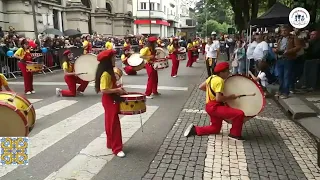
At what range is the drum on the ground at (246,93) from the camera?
20.2 ft

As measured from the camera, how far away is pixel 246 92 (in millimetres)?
6199

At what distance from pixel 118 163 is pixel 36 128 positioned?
111 inches

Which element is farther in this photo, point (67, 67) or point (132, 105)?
point (67, 67)

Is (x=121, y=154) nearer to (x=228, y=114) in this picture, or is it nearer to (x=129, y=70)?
(x=228, y=114)

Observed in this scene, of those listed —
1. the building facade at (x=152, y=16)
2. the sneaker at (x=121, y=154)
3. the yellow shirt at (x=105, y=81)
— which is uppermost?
the building facade at (x=152, y=16)

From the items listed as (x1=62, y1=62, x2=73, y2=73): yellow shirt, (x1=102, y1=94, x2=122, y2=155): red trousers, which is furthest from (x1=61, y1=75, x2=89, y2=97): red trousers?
(x1=102, y1=94, x2=122, y2=155): red trousers

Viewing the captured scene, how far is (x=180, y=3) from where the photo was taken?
111688 mm

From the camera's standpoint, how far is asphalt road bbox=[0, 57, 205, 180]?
501 centimetres

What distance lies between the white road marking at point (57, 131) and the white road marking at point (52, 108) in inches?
30.8

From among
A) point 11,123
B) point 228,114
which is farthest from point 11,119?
point 228,114

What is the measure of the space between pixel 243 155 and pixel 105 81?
2523mm

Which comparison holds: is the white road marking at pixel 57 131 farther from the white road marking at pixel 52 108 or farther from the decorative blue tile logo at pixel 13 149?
the white road marking at pixel 52 108

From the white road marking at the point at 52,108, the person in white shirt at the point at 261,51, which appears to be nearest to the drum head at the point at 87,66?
the white road marking at the point at 52,108

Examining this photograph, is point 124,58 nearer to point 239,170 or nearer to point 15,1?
point 15,1
